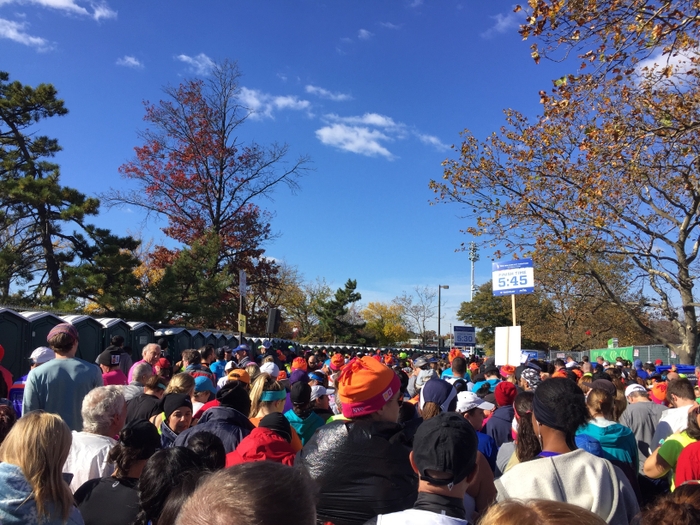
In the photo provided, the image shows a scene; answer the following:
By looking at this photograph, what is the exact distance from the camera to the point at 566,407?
2.93 metres

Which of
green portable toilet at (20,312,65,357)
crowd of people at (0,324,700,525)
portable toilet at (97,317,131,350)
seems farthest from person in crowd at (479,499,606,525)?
portable toilet at (97,317,131,350)

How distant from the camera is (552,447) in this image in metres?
2.91

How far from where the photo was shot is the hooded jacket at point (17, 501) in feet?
8.22

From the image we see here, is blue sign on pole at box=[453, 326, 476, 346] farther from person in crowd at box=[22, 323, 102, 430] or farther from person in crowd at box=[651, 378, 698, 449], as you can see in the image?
person in crowd at box=[22, 323, 102, 430]

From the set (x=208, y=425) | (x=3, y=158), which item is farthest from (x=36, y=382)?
(x=3, y=158)

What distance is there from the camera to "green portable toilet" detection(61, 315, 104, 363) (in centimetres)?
1485

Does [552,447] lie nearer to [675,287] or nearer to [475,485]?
[475,485]

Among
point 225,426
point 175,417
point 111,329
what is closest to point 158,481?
point 225,426

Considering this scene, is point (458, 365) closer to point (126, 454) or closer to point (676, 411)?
point (676, 411)

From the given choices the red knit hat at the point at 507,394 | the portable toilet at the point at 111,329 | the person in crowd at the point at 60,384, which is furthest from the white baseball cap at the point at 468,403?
the portable toilet at the point at 111,329

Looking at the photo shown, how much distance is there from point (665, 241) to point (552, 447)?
1801cm

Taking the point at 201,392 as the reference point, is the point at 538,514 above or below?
above

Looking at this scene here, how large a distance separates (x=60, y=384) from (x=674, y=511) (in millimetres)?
5024

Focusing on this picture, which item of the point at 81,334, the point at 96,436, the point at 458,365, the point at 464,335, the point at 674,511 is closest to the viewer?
the point at 674,511
